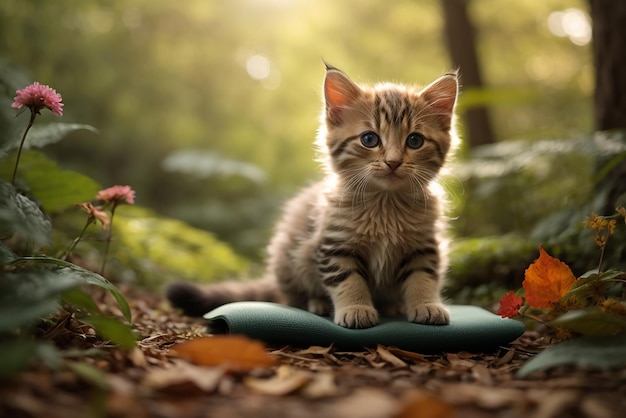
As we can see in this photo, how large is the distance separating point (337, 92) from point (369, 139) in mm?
291

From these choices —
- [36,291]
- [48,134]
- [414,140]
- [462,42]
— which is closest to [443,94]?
[414,140]

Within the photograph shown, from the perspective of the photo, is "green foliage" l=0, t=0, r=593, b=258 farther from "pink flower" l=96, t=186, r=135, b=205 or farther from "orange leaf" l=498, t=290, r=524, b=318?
"orange leaf" l=498, t=290, r=524, b=318

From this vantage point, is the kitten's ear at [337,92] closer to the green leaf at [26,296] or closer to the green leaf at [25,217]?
the green leaf at [25,217]

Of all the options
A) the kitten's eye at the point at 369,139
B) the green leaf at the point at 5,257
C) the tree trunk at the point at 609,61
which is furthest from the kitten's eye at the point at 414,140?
the green leaf at the point at 5,257

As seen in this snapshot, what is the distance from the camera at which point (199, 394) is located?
1.35 metres

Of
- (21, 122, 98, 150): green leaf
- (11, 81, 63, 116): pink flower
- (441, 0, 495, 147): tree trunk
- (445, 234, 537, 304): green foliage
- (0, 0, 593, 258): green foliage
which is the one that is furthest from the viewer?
(0, 0, 593, 258): green foliage

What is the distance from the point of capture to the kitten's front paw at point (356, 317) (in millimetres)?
2117

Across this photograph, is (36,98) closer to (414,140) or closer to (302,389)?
(302,389)

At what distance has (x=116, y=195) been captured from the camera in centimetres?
227

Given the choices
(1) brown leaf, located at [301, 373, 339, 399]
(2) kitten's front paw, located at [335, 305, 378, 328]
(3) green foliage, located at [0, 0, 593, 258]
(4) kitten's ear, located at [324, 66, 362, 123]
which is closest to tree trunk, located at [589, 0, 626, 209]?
(4) kitten's ear, located at [324, 66, 362, 123]

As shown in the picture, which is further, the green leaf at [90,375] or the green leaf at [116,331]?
the green leaf at [116,331]

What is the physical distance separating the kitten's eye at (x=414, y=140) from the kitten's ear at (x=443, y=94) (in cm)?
19

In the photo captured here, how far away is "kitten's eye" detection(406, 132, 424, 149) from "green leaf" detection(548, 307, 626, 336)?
102 centimetres

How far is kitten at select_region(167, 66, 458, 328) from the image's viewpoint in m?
2.28
